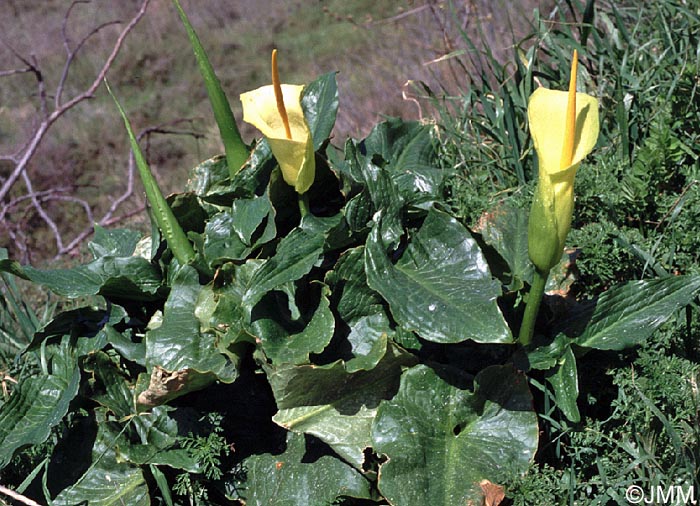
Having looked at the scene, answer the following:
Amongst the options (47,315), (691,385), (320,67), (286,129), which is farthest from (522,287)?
(320,67)

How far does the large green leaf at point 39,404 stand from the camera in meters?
1.78

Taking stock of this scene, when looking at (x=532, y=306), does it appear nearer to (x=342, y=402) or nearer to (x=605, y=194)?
(x=342, y=402)

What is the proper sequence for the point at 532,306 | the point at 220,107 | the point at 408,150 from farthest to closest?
the point at 408,150 < the point at 220,107 < the point at 532,306

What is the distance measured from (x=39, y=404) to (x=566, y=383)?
1.26 m

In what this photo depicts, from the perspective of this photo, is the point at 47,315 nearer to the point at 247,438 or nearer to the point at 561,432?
the point at 247,438

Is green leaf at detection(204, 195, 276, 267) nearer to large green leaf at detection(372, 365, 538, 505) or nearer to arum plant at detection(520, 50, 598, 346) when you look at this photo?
large green leaf at detection(372, 365, 538, 505)

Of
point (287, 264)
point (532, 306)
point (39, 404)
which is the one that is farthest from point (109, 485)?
point (532, 306)

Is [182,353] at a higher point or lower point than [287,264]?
lower

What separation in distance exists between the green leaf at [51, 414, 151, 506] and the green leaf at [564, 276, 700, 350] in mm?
1074

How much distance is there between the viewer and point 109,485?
1.88 meters

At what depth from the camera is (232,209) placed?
1941 mm

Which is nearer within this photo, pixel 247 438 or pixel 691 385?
pixel 691 385

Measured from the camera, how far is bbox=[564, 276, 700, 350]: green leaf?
168 cm

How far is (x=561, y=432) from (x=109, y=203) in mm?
4305
